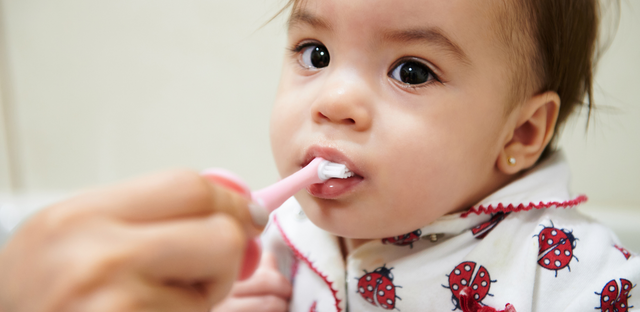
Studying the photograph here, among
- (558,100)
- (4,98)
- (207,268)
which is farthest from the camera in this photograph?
(4,98)

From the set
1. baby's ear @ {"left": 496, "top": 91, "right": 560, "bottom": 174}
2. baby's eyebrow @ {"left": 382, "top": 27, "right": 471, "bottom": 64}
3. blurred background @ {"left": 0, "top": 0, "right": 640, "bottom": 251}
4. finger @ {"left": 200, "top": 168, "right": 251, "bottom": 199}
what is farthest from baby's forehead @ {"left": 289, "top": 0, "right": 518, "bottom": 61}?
blurred background @ {"left": 0, "top": 0, "right": 640, "bottom": 251}

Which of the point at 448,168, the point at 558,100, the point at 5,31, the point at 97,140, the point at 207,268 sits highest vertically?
the point at 5,31

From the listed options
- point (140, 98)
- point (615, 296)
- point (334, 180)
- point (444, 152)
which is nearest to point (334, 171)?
point (334, 180)

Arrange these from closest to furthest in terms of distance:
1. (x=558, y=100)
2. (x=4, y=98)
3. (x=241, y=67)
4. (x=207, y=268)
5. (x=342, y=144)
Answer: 1. (x=207, y=268)
2. (x=342, y=144)
3. (x=558, y=100)
4. (x=241, y=67)
5. (x=4, y=98)

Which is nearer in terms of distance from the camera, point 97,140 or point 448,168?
point 448,168

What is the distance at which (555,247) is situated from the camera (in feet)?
1.78

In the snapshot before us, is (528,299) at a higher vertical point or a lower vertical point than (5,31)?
lower

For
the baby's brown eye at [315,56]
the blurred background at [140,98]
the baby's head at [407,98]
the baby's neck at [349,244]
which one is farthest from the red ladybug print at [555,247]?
the blurred background at [140,98]

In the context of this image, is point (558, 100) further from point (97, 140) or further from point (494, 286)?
point (97, 140)

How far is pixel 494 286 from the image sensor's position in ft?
1.77

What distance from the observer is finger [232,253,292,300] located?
0.68m

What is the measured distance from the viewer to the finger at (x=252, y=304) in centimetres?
67

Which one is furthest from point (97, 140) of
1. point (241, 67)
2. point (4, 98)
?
point (241, 67)

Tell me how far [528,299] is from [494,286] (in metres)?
0.04
